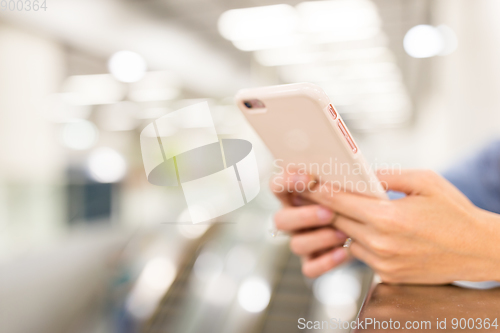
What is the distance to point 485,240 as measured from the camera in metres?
0.47

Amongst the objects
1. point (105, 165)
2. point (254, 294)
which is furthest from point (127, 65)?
point (254, 294)

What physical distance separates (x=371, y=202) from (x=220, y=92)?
5.73m

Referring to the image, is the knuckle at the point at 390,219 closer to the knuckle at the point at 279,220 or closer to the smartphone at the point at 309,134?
the smartphone at the point at 309,134

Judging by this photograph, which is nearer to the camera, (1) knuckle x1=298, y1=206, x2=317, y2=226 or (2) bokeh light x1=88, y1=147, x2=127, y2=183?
(1) knuckle x1=298, y1=206, x2=317, y2=226

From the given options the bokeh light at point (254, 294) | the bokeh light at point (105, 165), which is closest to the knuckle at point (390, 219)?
the bokeh light at point (254, 294)

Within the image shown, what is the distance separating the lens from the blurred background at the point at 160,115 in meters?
2.01

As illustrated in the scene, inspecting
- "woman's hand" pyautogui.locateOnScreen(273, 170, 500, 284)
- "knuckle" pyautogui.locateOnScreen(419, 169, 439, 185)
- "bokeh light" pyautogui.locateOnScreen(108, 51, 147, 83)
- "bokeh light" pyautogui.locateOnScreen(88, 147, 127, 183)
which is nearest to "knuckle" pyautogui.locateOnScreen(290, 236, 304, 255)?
A: "woman's hand" pyautogui.locateOnScreen(273, 170, 500, 284)

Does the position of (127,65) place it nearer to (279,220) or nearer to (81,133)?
(81,133)

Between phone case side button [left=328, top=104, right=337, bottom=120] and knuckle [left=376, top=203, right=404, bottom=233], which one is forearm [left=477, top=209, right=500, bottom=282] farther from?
phone case side button [left=328, top=104, right=337, bottom=120]

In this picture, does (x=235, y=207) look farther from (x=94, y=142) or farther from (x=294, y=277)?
(x=94, y=142)

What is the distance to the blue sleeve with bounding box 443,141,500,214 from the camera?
0.94m

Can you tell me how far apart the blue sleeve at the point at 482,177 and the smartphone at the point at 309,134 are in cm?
65

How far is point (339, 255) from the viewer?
0.62 meters

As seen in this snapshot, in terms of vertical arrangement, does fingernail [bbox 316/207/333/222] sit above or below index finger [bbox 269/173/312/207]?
below
